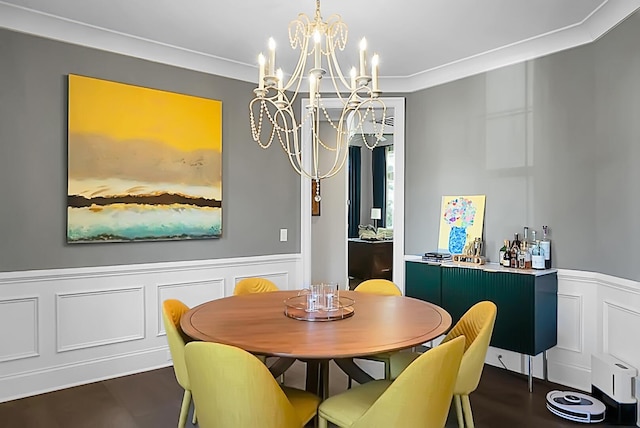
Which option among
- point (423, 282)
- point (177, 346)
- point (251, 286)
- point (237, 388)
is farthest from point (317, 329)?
point (423, 282)

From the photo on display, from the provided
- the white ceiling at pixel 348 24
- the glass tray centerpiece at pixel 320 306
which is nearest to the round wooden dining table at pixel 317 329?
the glass tray centerpiece at pixel 320 306

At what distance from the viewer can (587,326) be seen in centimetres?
327

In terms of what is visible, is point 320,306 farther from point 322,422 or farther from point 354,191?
point 354,191

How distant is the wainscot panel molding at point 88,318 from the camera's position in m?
3.08

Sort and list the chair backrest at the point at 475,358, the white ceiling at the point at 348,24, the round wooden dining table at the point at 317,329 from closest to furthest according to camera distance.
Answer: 1. the round wooden dining table at the point at 317,329
2. the chair backrest at the point at 475,358
3. the white ceiling at the point at 348,24

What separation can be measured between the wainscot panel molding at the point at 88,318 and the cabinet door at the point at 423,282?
5.32 feet

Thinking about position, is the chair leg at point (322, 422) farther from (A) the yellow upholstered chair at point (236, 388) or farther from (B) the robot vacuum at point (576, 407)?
(B) the robot vacuum at point (576, 407)

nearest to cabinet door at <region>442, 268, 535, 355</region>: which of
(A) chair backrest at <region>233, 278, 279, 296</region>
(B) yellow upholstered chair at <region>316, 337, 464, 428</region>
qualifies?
(A) chair backrest at <region>233, 278, 279, 296</region>

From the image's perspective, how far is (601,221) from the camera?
10.4 feet

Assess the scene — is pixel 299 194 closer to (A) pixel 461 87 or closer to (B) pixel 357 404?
(A) pixel 461 87

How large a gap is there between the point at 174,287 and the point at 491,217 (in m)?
2.72

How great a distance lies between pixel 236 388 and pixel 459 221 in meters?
2.87

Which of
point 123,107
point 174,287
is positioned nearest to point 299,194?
point 174,287

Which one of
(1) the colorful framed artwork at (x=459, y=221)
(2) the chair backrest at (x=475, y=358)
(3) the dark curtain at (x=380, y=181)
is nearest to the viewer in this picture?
(2) the chair backrest at (x=475, y=358)
